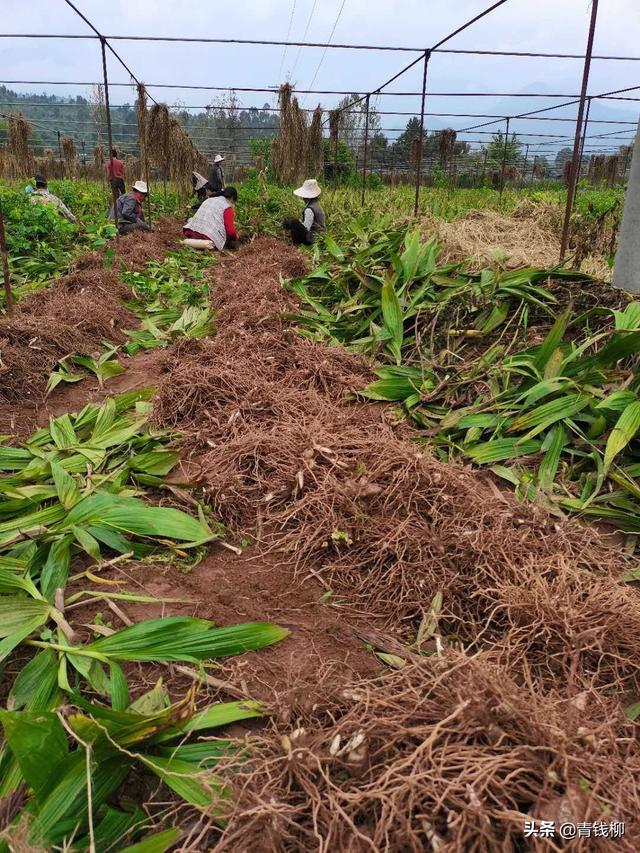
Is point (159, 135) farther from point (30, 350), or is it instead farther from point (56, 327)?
point (30, 350)

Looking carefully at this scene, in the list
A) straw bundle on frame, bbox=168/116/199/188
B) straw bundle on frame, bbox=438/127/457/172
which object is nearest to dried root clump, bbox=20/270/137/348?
straw bundle on frame, bbox=168/116/199/188

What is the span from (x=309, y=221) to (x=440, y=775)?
787cm

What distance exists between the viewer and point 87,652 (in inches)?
64.1

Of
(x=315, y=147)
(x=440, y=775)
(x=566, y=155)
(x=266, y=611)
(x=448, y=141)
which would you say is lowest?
(x=266, y=611)

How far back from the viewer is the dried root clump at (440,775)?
1.08 meters

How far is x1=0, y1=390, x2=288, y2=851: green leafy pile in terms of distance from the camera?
1240mm

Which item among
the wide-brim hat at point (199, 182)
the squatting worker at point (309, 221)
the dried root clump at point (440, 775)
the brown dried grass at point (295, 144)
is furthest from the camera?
the brown dried grass at point (295, 144)

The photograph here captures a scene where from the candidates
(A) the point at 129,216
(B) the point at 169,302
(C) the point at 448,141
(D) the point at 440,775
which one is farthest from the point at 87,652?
(C) the point at 448,141

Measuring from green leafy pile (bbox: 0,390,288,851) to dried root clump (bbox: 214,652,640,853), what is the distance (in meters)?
0.15

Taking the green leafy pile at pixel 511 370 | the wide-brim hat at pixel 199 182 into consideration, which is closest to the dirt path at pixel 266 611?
the green leafy pile at pixel 511 370

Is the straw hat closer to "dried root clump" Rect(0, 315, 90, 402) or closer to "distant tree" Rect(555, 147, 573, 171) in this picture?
"dried root clump" Rect(0, 315, 90, 402)

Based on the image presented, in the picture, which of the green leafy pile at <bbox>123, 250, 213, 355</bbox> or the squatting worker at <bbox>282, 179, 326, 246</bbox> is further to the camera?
the squatting worker at <bbox>282, 179, 326, 246</bbox>

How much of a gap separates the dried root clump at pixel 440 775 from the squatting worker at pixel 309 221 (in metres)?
7.48

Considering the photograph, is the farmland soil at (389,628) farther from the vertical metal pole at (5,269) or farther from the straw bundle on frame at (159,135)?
the straw bundle on frame at (159,135)
